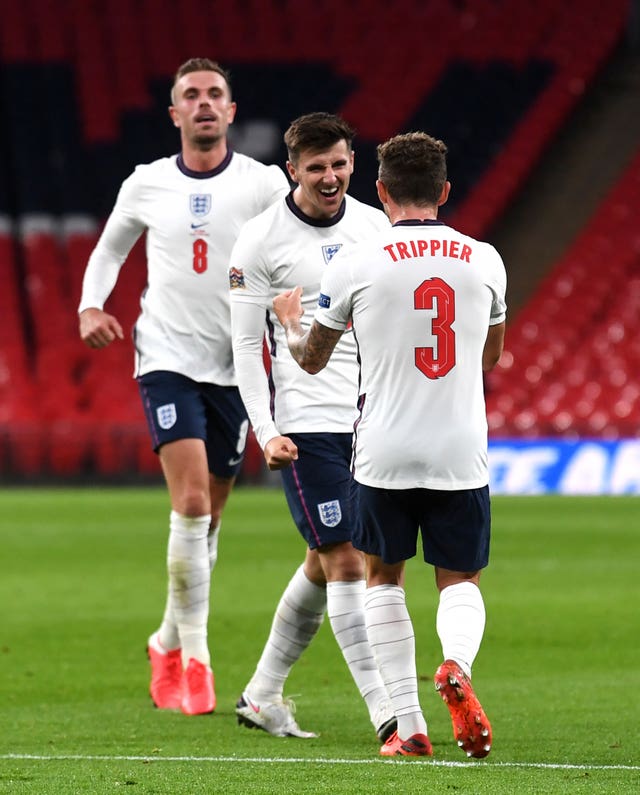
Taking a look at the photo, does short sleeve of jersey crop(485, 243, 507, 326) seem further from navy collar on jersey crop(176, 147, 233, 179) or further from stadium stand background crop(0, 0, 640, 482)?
stadium stand background crop(0, 0, 640, 482)

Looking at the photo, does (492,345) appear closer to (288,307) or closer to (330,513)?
(288,307)

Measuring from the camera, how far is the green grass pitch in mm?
4520

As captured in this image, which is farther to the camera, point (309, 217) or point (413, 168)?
point (309, 217)

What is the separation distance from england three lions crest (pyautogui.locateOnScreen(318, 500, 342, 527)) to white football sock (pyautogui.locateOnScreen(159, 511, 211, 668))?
0.92 meters

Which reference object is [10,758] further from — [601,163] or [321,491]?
[601,163]

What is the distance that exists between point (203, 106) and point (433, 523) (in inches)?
96.2

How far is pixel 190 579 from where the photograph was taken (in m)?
6.36

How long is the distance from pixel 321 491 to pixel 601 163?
20.2 m

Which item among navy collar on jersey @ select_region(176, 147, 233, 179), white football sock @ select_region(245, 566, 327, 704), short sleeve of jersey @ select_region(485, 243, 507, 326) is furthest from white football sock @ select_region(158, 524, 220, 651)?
short sleeve of jersey @ select_region(485, 243, 507, 326)

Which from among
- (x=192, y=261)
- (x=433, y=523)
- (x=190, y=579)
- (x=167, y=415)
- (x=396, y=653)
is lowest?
(x=190, y=579)

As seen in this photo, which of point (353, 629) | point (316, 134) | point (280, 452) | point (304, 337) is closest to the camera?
point (304, 337)

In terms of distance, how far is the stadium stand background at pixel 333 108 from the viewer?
23781 millimetres

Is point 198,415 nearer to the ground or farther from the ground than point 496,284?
nearer to the ground

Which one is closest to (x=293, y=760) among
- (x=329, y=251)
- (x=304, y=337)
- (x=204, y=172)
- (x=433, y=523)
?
(x=433, y=523)
